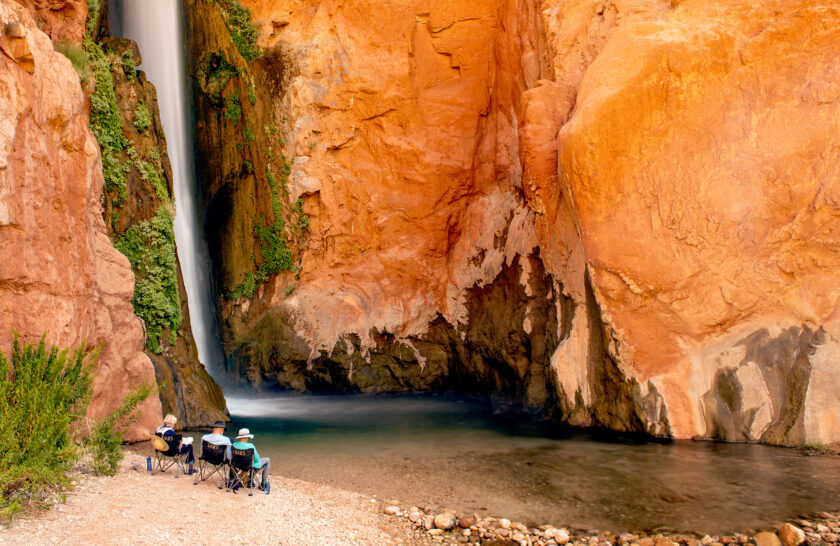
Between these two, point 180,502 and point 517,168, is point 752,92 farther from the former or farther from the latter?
point 180,502

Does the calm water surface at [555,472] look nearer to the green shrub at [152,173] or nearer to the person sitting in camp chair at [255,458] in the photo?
the person sitting in camp chair at [255,458]

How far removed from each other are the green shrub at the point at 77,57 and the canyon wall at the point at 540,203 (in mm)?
6577

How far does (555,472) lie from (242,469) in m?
4.60

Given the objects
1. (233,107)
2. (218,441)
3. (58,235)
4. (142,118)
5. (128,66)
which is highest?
(233,107)

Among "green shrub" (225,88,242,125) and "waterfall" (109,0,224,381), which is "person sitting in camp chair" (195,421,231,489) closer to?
"waterfall" (109,0,224,381)

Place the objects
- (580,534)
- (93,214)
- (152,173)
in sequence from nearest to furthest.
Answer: (580,534) < (93,214) < (152,173)

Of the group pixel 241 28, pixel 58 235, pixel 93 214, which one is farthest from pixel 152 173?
pixel 241 28

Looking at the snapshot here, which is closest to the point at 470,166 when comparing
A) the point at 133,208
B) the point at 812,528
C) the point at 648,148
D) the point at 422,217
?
the point at 422,217

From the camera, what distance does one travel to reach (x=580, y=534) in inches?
285

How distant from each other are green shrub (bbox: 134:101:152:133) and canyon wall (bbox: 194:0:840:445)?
510cm

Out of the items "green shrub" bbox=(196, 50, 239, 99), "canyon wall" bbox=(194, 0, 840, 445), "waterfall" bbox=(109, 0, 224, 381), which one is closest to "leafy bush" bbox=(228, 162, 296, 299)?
"canyon wall" bbox=(194, 0, 840, 445)

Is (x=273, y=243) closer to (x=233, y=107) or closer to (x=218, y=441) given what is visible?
(x=233, y=107)

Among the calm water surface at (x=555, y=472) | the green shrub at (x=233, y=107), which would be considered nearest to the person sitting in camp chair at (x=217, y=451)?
the calm water surface at (x=555, y=472)

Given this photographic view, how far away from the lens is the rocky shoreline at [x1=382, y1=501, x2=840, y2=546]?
694 cm
